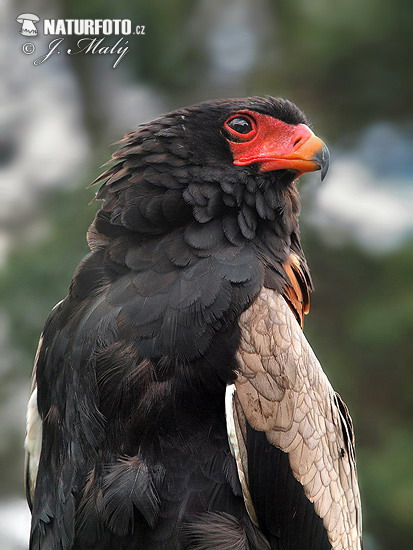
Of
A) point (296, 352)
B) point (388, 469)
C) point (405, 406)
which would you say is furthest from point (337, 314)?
point (296, 352)

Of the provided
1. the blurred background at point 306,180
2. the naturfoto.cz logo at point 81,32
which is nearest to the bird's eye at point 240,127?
the blurred background at point 306,180

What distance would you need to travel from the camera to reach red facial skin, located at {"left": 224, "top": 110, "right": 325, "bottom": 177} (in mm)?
3189

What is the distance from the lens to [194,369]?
2.90 metres

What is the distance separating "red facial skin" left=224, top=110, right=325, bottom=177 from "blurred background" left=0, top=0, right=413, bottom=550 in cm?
203

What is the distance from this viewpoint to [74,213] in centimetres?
551

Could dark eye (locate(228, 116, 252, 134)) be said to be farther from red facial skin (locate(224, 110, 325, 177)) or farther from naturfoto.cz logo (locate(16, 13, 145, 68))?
naturfoto.cz logo (locate(16, 13, 145, 68))

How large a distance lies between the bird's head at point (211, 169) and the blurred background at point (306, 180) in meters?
2.00

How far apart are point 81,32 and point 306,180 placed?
205 cm

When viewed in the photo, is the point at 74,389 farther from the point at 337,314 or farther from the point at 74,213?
the point at 337,314

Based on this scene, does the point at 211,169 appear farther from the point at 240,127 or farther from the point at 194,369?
the point at 194,369

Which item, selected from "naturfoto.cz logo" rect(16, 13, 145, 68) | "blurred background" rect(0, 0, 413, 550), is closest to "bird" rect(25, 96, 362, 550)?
"blurred background" rect(0, 0, 413, 550)

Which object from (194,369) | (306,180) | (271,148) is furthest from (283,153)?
(306,180)

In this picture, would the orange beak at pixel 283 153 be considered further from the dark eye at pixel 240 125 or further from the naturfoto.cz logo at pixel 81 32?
the naturfoto.cz logo at pixel 81 32

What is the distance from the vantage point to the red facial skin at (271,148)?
3.19m
